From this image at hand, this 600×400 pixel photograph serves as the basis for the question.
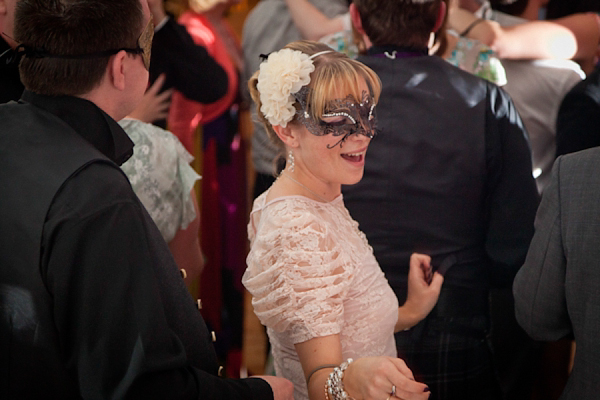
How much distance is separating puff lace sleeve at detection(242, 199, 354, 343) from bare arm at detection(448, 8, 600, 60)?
52.2 inches

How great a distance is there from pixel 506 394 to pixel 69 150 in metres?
1.68

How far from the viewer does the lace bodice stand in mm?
1295

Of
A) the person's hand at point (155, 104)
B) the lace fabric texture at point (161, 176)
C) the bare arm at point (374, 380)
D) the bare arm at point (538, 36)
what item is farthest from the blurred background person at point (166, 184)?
the bare arm at point (538, 36)

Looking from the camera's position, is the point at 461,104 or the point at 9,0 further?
the point at 461,104

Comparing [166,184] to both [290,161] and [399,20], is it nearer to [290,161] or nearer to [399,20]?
[290,161]

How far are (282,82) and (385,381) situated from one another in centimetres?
66

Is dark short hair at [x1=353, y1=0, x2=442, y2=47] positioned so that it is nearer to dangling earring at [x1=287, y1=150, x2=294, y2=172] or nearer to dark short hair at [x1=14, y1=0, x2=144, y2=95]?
dangling earring at [x1=287, y1=150, x2=294, y2=172]

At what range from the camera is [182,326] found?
1199 millimetres

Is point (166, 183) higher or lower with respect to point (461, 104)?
lower

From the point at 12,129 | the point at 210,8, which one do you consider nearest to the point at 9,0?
the point at 12,129

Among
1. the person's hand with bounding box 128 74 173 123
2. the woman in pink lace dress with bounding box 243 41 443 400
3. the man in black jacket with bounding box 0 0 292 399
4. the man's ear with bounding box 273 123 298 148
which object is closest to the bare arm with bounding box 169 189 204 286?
the person's hand with bounding box 128 74 173 123

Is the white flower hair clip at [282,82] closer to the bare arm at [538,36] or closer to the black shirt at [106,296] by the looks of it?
the black shirt at [106,296]

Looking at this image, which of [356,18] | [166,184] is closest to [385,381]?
[166,184]

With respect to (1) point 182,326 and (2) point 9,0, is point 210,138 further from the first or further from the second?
(1) point 182,326
